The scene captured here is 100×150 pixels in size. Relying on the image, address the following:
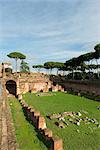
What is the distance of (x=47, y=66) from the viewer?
6681cm

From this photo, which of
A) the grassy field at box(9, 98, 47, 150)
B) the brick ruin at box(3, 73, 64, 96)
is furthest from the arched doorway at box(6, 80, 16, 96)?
the grassy field at box(9, 98, 47, 150)

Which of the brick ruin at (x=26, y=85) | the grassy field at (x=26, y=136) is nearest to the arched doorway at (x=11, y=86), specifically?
the brick ruin at (x=26, y=85)

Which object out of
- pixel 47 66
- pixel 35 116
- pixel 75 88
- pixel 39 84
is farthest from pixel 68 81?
pixel 35 116

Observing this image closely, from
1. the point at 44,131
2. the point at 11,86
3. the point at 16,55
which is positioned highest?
the point at 16,55

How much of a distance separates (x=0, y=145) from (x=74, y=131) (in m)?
6.69

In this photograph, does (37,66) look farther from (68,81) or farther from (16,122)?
(16,122)

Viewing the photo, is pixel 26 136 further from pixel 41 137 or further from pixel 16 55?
pixel 16 55

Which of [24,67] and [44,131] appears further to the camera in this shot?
[24,67]

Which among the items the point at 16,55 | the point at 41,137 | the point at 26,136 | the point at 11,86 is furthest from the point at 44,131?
the point at 16,55

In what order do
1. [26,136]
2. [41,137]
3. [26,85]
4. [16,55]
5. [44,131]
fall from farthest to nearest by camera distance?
1. [16,55]
2. [26,85]
3. [26,136]
4. [41,137]
5. [44,131]

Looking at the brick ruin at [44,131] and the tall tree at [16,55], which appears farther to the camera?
the tall tree at [16,55]

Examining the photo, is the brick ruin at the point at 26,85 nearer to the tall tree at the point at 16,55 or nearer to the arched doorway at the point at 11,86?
the arched doorway at the point at 11,86

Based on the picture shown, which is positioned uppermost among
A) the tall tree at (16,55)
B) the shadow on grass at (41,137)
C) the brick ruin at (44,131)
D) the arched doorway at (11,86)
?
the tall tree at (16,55)

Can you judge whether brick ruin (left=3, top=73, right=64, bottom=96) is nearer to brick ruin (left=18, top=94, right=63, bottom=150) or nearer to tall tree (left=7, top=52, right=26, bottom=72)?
tall tree (left=7, top=52, right=26, bottom=72)
